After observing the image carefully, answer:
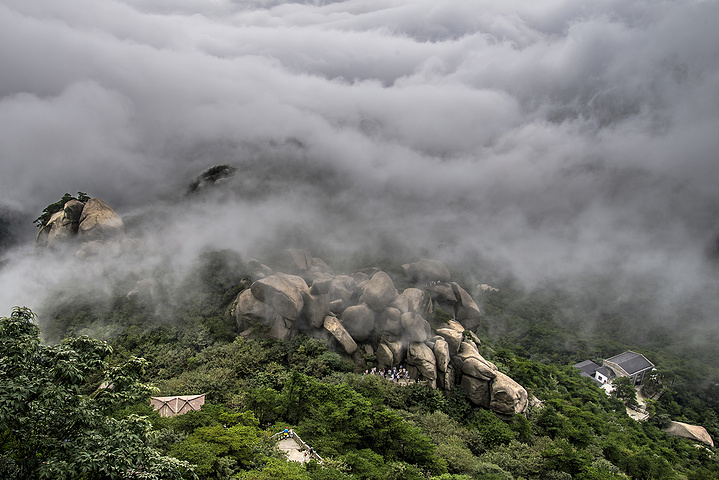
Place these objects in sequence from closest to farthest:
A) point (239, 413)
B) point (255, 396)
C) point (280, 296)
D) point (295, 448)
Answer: point (295, 448), point (239, 413), point (255, 396), point (280, 296)

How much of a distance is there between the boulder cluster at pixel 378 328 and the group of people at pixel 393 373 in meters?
0.52

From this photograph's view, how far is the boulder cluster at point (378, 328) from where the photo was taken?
115 feet

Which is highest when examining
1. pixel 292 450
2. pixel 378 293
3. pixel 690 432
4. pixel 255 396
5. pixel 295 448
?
pixel 378 293

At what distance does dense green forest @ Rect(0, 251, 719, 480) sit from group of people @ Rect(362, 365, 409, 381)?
1.72 meters

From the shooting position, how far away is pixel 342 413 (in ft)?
81.3

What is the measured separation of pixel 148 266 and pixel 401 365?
98.4 ft

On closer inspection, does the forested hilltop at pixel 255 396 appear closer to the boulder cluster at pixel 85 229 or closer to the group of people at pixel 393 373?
the boulder cluster at pixel 85 229

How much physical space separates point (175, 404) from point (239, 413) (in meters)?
4.86

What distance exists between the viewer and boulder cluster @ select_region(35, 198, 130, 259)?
140ft

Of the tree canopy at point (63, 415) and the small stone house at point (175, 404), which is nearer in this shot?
the tree canopy at point (63, 415)

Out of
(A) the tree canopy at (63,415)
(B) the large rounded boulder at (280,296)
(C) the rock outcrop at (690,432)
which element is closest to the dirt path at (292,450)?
(A) the tree canopy at (63,415)

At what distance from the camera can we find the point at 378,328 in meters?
37.8

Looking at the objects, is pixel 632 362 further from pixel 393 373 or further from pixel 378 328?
pixel 378 328

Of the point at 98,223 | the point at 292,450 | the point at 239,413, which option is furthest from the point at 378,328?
the point at 98,223
